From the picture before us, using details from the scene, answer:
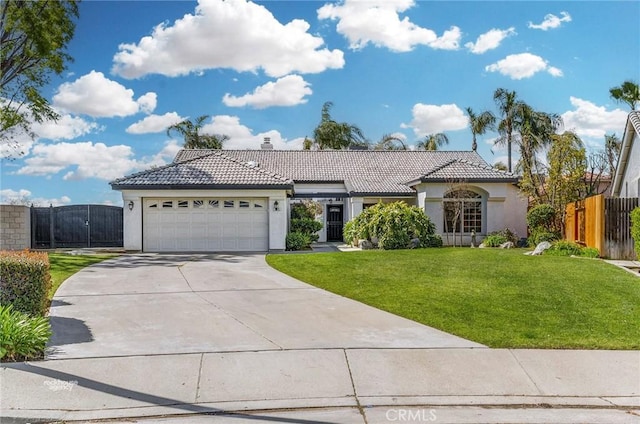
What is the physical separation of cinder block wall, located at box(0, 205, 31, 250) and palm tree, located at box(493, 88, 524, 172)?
29782 mm

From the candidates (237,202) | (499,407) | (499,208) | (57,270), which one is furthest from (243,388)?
(499,208)

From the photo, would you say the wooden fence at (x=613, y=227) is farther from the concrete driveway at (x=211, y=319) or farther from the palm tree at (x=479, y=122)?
the palm tree at (x=479, y=122)

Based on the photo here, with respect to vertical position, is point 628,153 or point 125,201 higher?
point 628,153

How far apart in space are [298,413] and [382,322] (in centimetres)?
353

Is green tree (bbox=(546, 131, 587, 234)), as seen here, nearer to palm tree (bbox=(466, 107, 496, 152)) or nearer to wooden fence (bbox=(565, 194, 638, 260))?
wooden fence (bbox=(565, 194, 638, 260))

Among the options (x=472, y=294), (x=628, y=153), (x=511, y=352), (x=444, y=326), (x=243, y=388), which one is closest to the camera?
(x=243, y=388)

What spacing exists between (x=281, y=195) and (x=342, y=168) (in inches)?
353

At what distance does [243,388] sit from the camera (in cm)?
598

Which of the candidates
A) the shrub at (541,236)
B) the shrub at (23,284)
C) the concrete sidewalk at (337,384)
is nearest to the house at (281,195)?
the shrub at (541,236)

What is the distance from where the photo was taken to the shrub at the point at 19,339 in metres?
6.80

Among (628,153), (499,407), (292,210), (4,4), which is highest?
(4,4)

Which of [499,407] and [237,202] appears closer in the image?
[499,407]

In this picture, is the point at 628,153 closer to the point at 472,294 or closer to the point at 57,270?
the point at 472,294

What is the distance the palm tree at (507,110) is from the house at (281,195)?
296 inches
